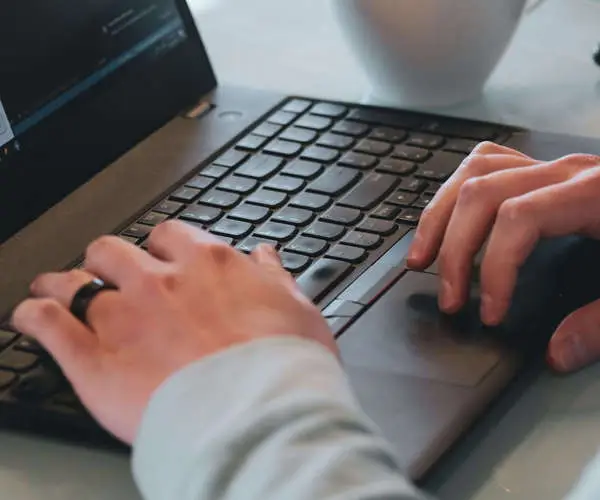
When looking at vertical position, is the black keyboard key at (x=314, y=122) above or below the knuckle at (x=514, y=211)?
below

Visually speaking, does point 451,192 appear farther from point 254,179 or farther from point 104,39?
point 104,39

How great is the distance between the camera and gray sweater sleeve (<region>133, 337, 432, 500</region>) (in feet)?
1.46

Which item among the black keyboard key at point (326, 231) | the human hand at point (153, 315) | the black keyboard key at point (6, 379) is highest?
the human hand at point (153, 315)

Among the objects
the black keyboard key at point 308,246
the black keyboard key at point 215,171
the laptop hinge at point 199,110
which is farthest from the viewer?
the laptop hinge at point 199,110

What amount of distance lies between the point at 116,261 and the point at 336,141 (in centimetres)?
27

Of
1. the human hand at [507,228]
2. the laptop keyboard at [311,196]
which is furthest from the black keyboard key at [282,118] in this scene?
the human hand at [507,228]

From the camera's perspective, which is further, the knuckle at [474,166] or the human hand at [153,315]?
the knuckle at [474,166]

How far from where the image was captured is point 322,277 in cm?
64

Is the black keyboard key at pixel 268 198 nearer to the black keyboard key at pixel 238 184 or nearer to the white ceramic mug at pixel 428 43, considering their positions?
the black keyboard key at pixel 238 184

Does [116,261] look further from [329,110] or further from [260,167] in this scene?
[329,110]

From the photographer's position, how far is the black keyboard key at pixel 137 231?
69 cm

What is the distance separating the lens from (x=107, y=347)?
0.53 m

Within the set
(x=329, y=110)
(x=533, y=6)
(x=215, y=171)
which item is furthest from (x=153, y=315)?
(x=533, y=6)

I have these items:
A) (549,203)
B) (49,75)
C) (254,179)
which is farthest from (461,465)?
(49,75)
